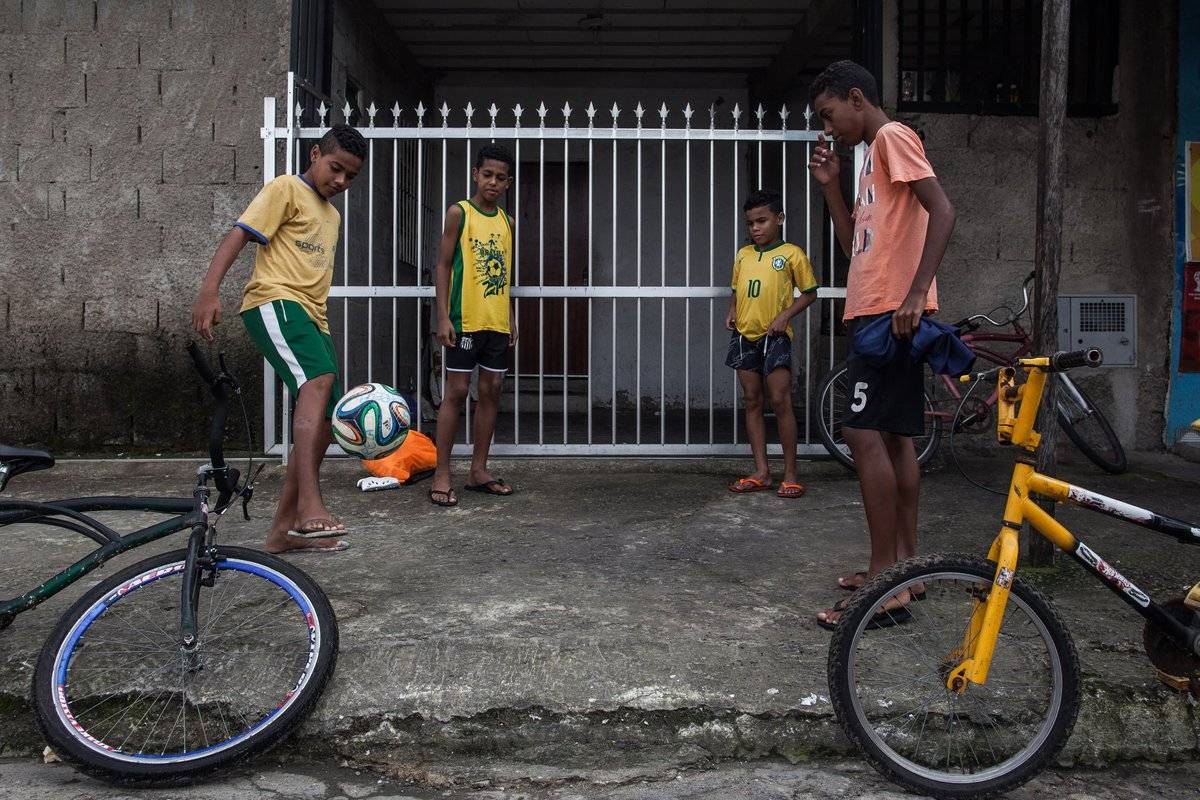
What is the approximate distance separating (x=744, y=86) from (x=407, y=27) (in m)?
3.57

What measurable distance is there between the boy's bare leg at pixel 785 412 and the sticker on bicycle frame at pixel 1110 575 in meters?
2.61

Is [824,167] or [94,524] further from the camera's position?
[824,167]

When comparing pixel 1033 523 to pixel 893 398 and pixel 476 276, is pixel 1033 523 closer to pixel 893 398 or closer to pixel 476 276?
pixel 893 398

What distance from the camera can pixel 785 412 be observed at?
5.11m

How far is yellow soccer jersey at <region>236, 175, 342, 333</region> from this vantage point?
3.71m

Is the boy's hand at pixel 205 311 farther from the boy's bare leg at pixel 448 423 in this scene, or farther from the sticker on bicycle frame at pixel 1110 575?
the sticker on bicycle frame at pixel 1110 575

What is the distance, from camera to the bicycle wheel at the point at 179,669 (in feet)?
7.55

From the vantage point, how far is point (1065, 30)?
3564 mm

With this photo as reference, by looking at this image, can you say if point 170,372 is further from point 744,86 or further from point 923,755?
point 744,86

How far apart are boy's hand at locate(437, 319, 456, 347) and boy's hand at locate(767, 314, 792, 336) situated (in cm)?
162

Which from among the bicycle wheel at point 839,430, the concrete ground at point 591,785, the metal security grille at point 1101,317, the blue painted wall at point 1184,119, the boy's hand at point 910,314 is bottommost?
the concrete ground at point 591,785

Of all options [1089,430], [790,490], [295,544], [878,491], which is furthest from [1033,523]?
[1089,430]

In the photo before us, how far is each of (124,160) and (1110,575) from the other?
18.8 feet

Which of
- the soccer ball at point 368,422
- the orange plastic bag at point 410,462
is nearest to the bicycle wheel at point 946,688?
the soccer ball at point 368,422
